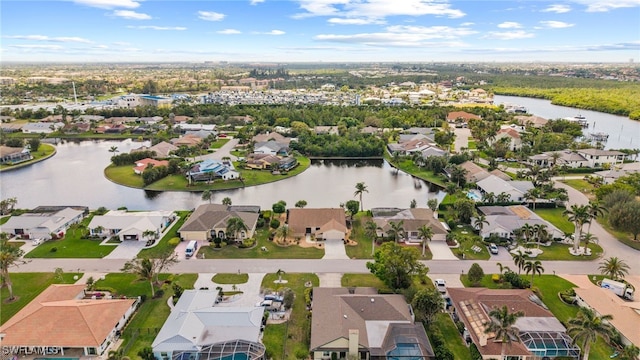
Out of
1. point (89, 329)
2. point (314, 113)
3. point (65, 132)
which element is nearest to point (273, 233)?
point (89, 329)

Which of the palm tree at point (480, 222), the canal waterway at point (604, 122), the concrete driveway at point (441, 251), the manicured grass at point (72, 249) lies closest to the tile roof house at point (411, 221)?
the concrete driveway at point (441, 251)

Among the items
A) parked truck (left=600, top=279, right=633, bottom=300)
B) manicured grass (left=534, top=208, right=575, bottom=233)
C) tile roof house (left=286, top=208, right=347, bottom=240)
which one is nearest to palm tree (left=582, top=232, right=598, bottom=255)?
manicured grass (left=534, top=208, right=575, bottom=233)

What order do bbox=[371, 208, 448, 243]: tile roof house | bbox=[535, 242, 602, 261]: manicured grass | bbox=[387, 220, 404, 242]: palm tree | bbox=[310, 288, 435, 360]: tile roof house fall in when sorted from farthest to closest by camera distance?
bbox=[371, 208, 448, 243]: tile roof house < bbox=[387, 220, 404, 242]: palm tree < bbox=[535, 242, 602, 261]: manicured grass < bbox=[310, 288, 435, 360]: tile roof house

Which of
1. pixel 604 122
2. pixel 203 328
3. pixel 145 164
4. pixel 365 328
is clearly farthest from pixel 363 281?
pixel 604 122

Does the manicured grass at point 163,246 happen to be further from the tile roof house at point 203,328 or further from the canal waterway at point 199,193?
the tile roof house at point 203,328

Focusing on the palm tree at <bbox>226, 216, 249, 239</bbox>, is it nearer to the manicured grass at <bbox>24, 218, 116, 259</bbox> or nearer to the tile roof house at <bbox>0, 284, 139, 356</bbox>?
the manicured grass at <bbox>24, 218, 116, 259</bbox>

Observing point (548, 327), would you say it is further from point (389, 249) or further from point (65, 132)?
point (65, 132)
